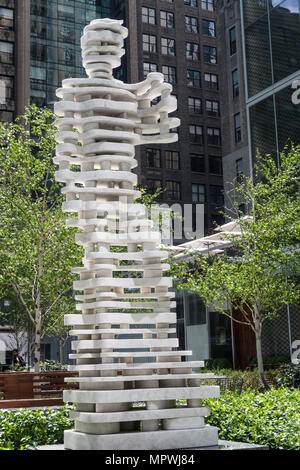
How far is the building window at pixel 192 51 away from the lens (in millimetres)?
79188

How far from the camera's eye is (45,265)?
21891mm

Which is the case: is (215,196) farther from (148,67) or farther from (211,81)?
(148,67)

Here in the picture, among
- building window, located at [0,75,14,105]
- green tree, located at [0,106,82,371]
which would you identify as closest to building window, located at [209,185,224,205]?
building window, located at [0,75,14,105]

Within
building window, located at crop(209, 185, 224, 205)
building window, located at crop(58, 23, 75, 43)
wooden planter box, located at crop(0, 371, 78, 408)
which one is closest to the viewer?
wooden planter box, located at crop(0, 371, 78, 408)

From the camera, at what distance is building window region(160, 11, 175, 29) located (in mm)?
77875

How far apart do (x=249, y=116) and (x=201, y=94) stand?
54707 millimetres

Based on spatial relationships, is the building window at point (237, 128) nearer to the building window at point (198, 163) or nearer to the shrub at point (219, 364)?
the building window at point (198, 163)

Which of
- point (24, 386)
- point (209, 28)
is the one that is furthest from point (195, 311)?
point (209, 28)

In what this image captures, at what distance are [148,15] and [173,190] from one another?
2041cm

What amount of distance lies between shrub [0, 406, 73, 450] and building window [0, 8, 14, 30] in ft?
217

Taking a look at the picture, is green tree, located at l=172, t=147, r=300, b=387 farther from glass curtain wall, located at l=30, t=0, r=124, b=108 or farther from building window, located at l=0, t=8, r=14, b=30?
building window, located at l=0, t=8, r=14, b=30

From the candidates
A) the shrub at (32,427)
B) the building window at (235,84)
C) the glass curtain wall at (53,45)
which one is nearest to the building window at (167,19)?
the glass curtain wall at (53,45)

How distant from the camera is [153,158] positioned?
244 ft

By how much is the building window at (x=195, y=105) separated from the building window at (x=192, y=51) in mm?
5177
